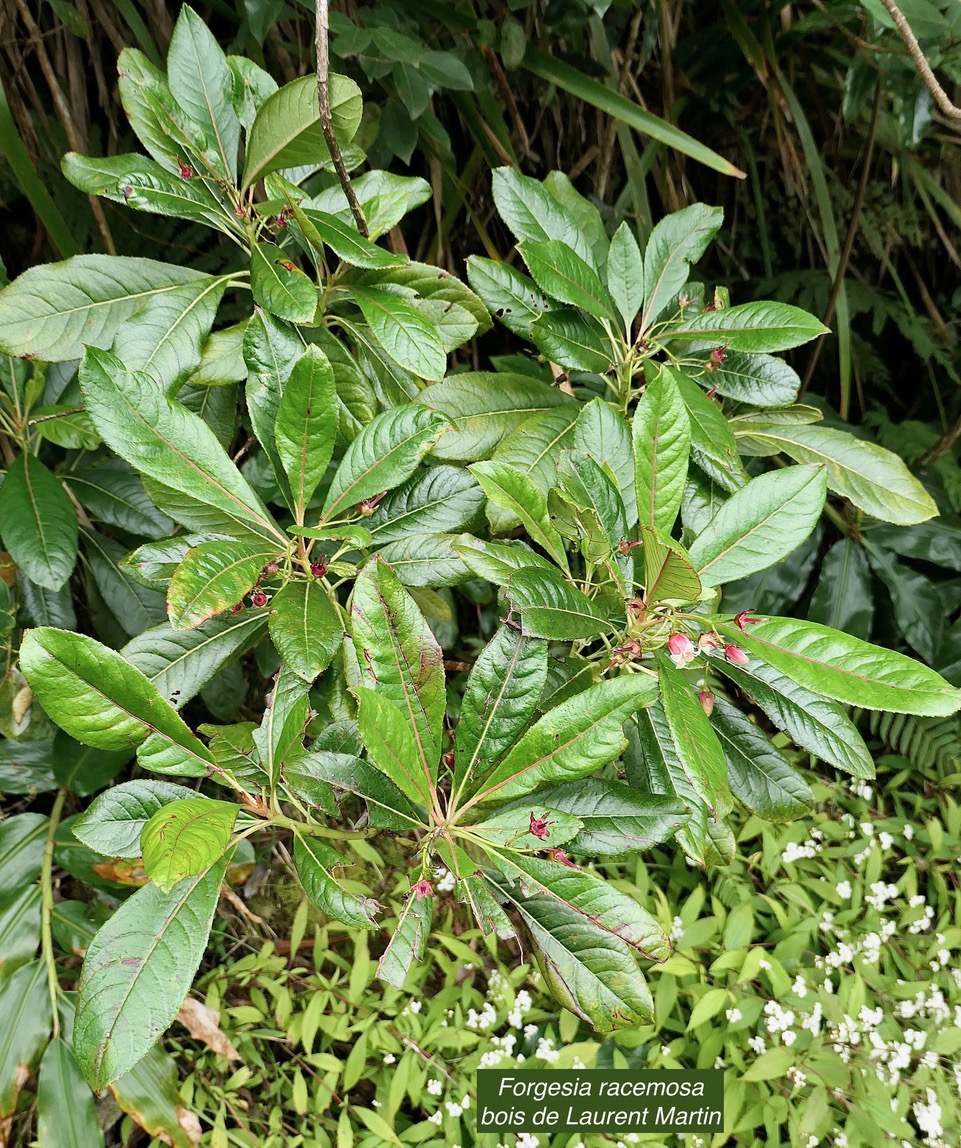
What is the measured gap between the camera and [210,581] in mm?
548

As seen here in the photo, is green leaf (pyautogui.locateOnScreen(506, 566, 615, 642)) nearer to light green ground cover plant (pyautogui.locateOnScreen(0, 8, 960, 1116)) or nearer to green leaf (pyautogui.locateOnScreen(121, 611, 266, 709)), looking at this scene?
light green ground cover plant (pyautogui.locateOnScreen(0, 8, 960, 1116))

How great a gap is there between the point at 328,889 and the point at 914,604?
1.34 metres

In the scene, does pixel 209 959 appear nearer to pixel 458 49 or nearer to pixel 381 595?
pixel 381 595

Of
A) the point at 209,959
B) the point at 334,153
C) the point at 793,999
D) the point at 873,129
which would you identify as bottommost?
the point at 793,999

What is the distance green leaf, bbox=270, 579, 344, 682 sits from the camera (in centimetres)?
55

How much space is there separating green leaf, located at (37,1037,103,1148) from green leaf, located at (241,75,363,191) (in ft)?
3.58

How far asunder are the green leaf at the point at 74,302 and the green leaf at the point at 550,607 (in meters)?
0.46

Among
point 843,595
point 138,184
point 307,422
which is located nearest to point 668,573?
point 307,422

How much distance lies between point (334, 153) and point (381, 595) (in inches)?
14.9

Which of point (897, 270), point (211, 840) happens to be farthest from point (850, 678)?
point (897, 270)

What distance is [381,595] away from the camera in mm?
546

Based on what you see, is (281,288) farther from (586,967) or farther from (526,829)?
(586,967)

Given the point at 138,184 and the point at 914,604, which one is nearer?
the point at 138,184

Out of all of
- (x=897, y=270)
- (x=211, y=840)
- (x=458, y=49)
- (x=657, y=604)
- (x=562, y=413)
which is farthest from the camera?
(x=897, y=270)
